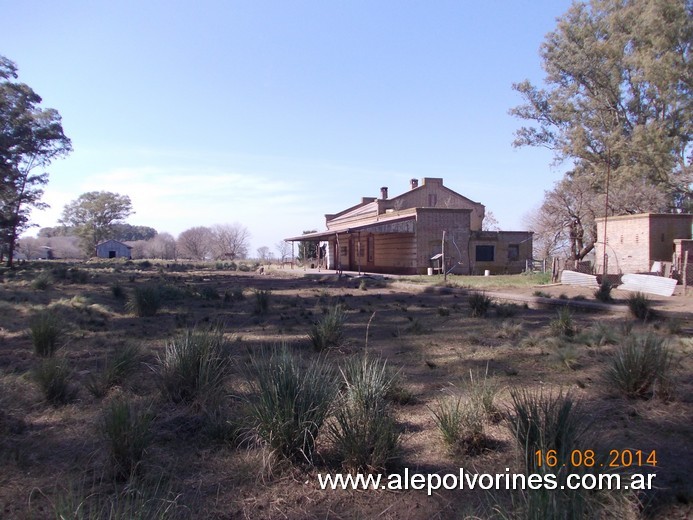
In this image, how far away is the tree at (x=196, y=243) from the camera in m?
88.9

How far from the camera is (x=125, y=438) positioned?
3.91 meters

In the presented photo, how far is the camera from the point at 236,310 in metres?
12.9

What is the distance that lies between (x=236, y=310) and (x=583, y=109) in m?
31.6

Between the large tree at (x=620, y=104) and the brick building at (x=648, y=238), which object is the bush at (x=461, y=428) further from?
the large tree at (x=620, y=104)

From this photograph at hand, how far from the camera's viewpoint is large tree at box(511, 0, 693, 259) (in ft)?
96.8

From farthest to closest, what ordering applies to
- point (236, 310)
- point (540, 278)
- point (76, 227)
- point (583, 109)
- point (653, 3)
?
point (76, 227) < point (583, 109) < point (653, 3) < point (540, 278) < point (236, 310)

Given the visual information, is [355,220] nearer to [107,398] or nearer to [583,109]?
[583,109]

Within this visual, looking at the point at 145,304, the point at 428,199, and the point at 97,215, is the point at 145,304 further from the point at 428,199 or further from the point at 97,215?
the point at 97,215

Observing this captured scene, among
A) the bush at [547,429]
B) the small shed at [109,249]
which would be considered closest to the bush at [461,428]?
the bush at [547,429]

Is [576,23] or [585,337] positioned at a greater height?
[576,23]

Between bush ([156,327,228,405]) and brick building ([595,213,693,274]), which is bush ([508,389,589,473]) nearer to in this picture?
bush ([156,327,228,405])

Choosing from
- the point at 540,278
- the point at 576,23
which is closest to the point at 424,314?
the point at 540,278

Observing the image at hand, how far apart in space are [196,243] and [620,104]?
72.4 metres

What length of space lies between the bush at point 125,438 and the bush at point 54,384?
1671 millimetres
